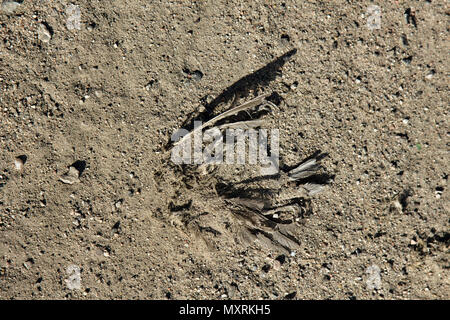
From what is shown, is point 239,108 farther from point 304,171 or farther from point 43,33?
point 43,33

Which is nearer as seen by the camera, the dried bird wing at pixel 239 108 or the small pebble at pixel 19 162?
the dried bird wing at pixel 239 108

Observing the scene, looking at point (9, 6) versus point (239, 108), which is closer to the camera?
point (239, 108)

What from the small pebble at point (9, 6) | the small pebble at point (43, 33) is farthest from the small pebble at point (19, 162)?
the small pebble at point (9, 6)

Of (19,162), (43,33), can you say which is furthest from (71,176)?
(43,33)

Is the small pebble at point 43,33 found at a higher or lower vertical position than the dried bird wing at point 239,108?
higher

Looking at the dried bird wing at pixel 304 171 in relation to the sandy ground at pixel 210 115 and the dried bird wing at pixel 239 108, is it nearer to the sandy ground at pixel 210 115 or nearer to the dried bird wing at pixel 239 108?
the sandy ground at pixel 210 115

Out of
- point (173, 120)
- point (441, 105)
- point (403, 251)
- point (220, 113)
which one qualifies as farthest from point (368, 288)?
point (173, 120)

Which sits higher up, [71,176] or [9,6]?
[9,6]
